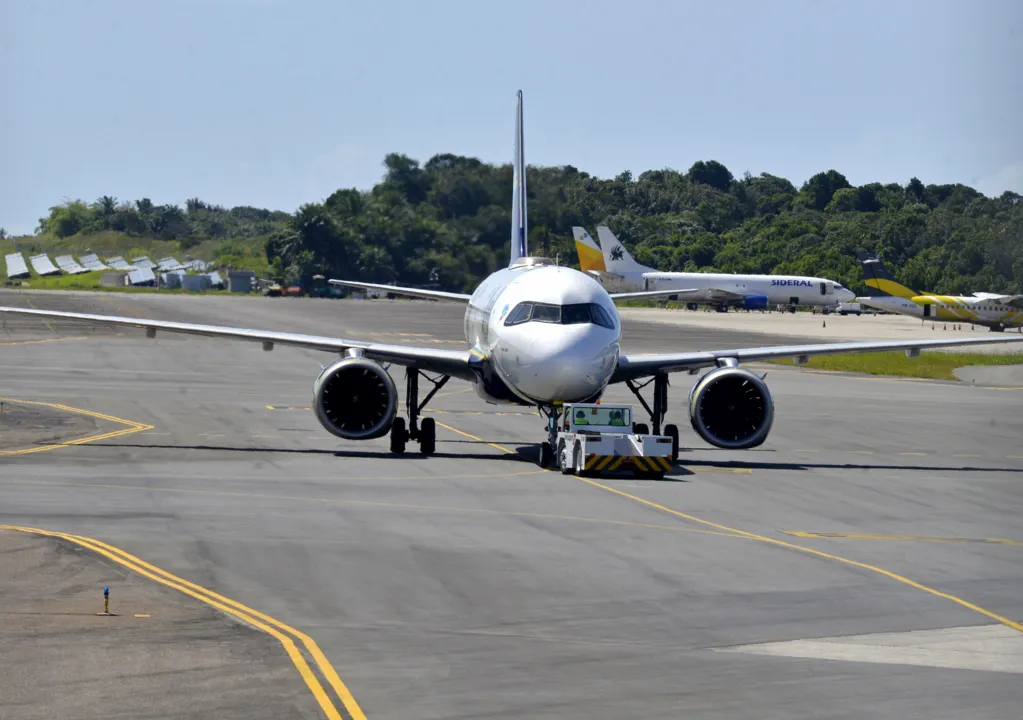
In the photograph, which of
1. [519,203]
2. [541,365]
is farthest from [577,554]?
[519,203]

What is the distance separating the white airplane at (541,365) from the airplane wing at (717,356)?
0.04 metres

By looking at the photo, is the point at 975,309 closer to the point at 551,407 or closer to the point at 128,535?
the point at 551,407

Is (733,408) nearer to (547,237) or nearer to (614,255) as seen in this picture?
(547,237)

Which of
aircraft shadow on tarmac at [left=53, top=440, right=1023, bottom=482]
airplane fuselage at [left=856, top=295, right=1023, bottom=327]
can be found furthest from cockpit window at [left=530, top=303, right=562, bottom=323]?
airplane fuselage at [left=856, top=295, right=1023, bottom=327]

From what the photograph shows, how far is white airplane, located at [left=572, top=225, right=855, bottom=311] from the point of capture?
156500mm

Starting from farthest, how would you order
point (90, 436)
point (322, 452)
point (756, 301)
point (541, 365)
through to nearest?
point (756, 301)
point (90, 436)
point (322, 452)
point (541, 365)

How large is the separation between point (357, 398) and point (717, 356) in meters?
9.89

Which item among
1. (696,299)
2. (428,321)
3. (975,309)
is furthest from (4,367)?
(696,299)

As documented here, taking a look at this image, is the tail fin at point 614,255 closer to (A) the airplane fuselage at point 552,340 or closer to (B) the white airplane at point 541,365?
(B) the white airplane at point 541,365

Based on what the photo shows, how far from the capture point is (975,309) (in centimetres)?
11988

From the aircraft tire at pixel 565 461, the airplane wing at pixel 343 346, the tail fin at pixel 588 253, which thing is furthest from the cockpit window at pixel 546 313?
the tail fin at pixel 588 253

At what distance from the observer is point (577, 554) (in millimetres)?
24703

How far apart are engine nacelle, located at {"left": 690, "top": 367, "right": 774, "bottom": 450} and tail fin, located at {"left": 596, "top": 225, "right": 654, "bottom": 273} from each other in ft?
380

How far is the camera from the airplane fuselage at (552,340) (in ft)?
114
